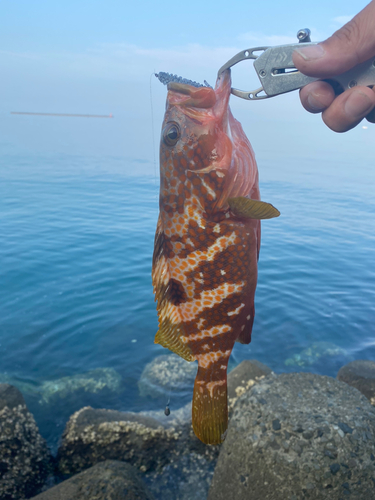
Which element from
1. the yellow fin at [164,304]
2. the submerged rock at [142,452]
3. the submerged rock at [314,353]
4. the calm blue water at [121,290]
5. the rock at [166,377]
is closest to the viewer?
the yellow fin at [164,304]

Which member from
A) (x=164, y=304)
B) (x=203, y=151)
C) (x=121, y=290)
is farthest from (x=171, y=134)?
(x=121, y=290)

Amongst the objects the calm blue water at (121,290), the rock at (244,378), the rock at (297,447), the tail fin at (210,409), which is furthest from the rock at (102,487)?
the calm blue water at (121,290)

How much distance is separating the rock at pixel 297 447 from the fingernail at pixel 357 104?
10.9ft

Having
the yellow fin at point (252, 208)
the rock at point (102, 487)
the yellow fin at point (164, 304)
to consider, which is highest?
the yellow fin at point (252, 208)

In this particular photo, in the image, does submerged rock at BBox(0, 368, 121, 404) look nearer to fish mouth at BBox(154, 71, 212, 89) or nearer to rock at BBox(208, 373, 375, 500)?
rock at BBox(208, 373, 375, 500)

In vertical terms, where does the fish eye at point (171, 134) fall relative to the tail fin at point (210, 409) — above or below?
above

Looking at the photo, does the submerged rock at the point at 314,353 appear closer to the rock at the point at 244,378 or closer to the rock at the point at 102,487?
the rock at the point at 244,378

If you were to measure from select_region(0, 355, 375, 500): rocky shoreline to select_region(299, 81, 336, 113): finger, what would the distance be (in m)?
3.37

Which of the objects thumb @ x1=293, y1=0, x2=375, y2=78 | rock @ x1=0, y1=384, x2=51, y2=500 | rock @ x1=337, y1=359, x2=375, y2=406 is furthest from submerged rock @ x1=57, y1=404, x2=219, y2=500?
thumb @ x1=293, y1=0, x2=375, y2=78

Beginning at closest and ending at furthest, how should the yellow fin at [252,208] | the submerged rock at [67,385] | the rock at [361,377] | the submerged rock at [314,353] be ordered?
the yellow fin at [252,208], the rock at [361,377], the submerged rock at [67,385], the submerged rock at [314,353]

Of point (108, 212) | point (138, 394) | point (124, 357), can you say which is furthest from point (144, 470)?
point (108, 212)

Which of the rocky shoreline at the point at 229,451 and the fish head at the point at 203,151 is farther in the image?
the rocky shoreline at the point at 229,451

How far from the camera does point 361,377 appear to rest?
7316 mm

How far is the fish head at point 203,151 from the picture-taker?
Answer: 2479 millimetres
